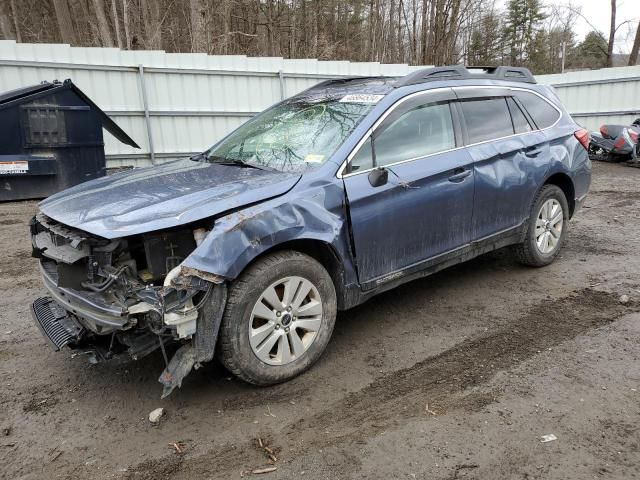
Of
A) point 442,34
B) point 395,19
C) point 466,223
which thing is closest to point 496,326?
point 466,223

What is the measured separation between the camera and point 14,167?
8086 mm

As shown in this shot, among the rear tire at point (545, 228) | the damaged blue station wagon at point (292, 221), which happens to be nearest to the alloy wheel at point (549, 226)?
the rear tire at point (545, 228)

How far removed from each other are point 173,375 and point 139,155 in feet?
29.9

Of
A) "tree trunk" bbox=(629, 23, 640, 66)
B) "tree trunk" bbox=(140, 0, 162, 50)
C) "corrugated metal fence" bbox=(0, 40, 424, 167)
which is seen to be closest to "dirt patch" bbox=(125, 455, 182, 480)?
"corrugated metal fence" bbox=(0, 40, 424, 167)

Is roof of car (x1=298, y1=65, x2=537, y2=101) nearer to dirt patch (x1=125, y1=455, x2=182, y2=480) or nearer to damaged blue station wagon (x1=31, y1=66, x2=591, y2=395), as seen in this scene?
damaged blue station wagon (x1=31, y1=66, x2=591, y2=395)

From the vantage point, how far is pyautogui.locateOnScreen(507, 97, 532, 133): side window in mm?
4695

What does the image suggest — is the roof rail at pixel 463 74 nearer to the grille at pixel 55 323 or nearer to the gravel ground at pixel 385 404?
the gravel ground at pixel 385 404

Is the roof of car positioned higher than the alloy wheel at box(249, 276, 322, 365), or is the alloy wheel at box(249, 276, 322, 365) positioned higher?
the roof of car

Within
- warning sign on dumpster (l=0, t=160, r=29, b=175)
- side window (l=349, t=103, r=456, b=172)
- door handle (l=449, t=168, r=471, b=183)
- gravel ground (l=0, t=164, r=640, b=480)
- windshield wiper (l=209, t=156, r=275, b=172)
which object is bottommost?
gravel ground (l=0, t=164, r=640, b=480)

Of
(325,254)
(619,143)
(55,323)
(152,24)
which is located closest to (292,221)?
(325,254)

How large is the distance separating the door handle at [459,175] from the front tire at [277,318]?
1381 mm

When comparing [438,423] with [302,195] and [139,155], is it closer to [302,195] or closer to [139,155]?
[302,195]

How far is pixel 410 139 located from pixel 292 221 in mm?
1322

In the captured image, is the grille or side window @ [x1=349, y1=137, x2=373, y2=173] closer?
the grille
